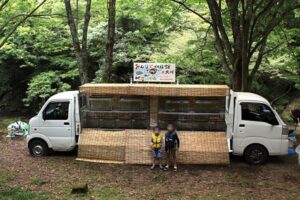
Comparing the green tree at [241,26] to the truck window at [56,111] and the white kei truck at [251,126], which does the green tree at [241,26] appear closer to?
the white kei truck at [251,126]

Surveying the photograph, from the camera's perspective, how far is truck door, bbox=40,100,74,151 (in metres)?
13.4

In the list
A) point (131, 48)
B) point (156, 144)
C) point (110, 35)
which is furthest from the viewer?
→ point (131, 48)

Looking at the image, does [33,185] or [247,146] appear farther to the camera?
[247,146]

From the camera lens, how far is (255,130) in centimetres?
1259

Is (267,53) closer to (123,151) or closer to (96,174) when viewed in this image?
(123,151)

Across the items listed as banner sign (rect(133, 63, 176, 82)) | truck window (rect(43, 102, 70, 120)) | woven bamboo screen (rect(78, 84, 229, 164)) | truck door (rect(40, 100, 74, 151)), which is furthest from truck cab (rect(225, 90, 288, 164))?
truck window (rect(43, 102, 70, 120))

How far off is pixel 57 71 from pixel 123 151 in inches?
401

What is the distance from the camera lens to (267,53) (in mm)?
Result: 17688

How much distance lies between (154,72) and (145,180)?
391 cm

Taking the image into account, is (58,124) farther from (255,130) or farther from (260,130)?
(260,130)

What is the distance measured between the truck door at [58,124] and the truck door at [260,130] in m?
5.54

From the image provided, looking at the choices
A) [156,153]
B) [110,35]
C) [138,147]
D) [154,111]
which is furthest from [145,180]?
[110,35]

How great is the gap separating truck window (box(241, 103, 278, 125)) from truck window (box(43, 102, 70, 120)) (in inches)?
230

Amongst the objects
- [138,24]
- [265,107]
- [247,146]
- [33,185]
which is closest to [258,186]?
[247,146]
